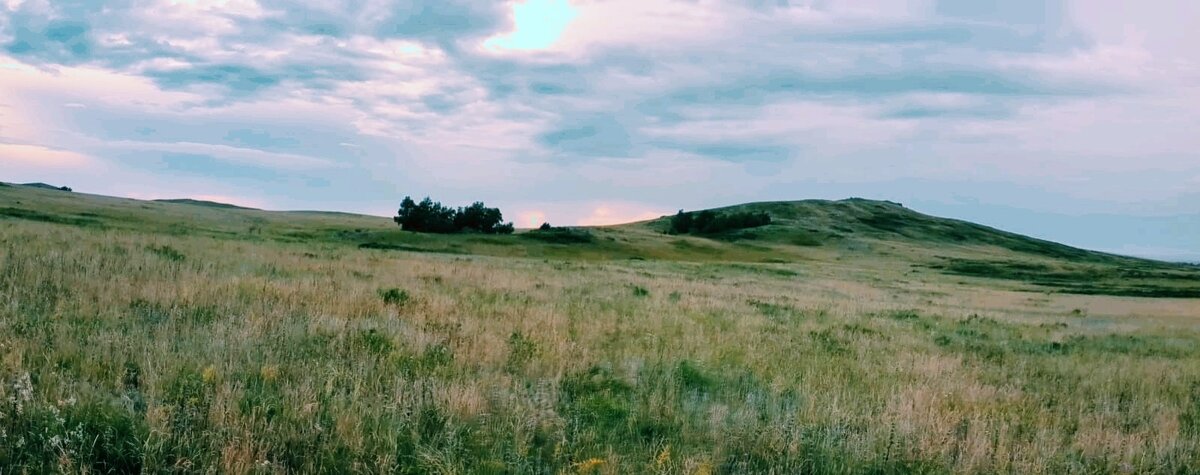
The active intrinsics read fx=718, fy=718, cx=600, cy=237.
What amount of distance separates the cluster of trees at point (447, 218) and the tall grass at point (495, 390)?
2934 inches

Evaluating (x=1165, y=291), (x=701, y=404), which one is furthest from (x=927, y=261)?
(x=701, y=404)

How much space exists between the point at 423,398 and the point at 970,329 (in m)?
18.0

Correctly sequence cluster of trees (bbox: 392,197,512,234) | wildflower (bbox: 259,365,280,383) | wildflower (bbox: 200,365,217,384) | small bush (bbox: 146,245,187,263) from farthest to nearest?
cluster of trees (bbox: 392,197,512,234) → small bush (bbox: 146,245,187,263) → wildflower (bbox: 259,365,280,383) → wildflower (bbox: 200,365,217,384)

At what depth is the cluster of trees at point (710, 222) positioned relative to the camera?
403 feet

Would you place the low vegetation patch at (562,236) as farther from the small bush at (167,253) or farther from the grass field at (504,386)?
the grass field at (504,386)

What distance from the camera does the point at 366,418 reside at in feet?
20.6

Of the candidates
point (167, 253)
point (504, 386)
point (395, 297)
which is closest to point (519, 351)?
point (504, 386)

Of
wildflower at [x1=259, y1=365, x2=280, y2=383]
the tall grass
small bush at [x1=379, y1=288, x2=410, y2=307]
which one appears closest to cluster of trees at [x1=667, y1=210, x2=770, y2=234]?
the tall grass

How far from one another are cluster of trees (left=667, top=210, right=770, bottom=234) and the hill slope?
13.2 feet

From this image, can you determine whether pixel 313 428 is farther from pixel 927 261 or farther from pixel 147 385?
pixel 927 261

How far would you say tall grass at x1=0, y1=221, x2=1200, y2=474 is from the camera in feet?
18.5

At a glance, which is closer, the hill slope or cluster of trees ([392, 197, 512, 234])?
the hill slope

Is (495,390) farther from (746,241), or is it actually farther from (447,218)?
(746,241)

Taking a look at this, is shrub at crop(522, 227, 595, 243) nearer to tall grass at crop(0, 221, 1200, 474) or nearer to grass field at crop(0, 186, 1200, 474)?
grass field at crop(0, 186, 1200, 474)
